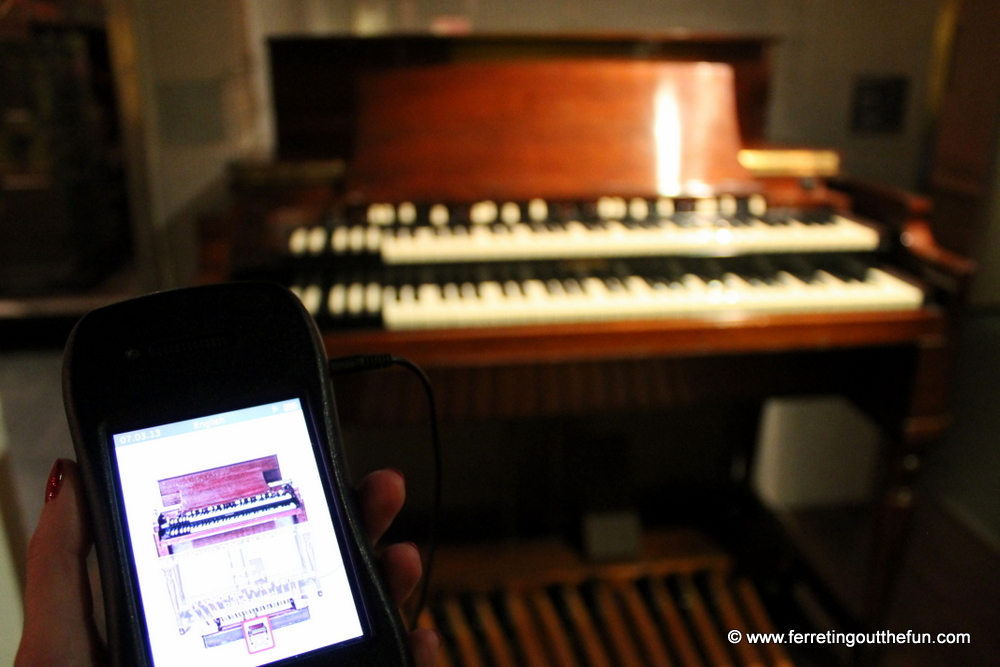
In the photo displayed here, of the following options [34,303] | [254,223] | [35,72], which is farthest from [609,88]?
[35,72]

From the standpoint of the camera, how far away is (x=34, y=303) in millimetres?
2680

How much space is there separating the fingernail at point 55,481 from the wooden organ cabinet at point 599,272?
0.50 meters

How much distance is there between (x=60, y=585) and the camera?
1.65 ft

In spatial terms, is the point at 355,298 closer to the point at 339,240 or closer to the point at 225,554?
the point at 339,240

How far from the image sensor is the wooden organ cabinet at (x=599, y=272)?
1.07 m

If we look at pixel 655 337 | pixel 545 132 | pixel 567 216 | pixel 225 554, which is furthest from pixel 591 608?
pixel 225 554

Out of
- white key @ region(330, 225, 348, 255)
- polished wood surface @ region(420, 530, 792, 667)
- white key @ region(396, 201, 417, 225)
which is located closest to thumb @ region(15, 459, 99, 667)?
white key @ region(330, 225, 348, 255)

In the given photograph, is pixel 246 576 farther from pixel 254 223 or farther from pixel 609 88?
pixel 609 88

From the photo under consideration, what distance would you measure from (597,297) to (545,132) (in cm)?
39

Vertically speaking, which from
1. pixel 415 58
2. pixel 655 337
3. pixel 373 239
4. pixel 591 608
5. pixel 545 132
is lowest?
pixel 591 608

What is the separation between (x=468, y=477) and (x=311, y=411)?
1.08 metres

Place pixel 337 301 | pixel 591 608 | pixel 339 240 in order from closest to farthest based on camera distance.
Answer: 1. pixel 337 301
2. pixel 339 240
3. pixel 591 608

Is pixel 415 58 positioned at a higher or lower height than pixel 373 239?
higher

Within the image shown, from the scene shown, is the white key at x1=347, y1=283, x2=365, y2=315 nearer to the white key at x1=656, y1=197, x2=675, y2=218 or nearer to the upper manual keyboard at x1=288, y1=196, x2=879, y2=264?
the upper manual keyboard at x1=288, y1=196, x2=879, y2=264
